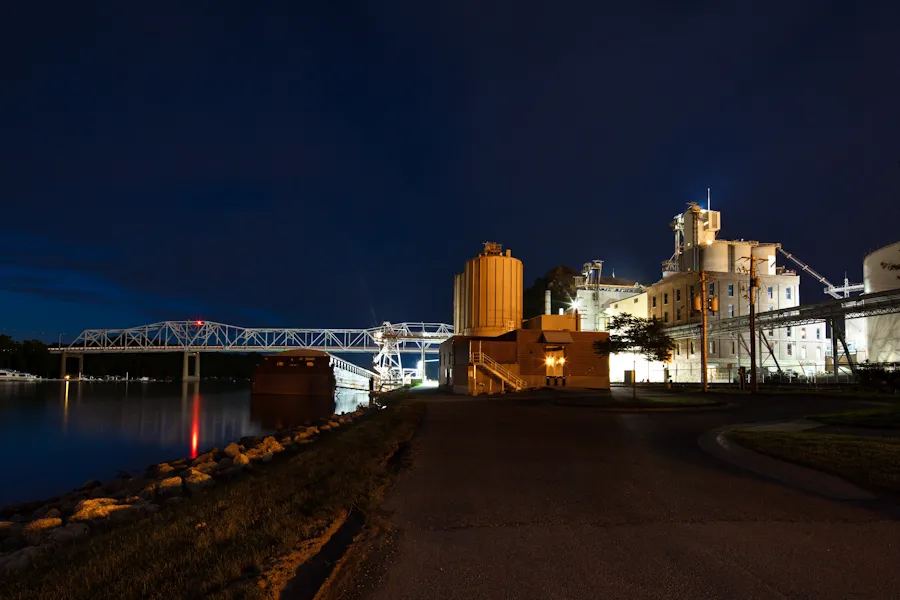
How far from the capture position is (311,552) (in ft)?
23.0

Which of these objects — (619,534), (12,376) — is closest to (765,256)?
(619,534)

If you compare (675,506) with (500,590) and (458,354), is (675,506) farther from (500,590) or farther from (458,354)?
(458,354)

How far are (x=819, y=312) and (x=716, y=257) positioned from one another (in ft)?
107

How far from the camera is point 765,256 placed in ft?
282

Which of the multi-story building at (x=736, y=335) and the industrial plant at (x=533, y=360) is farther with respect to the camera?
the multi-story building at (x=736, y=335)

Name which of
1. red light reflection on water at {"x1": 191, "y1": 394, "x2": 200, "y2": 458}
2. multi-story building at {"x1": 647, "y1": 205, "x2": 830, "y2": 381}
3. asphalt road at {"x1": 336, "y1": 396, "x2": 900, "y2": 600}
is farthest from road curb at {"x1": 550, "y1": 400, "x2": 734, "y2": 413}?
multi-story building at {"x1": 647, "y1": 205, "x2": 830, "y2": 381}

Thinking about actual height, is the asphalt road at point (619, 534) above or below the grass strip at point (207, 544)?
above

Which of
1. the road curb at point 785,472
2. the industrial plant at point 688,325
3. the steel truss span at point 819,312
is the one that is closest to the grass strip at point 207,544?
the road curb at point 785,472

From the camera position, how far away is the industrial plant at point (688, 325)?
49.5m

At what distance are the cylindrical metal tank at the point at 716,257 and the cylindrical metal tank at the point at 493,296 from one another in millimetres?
34368

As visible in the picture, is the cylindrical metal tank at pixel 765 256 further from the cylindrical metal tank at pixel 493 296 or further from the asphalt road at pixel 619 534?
the asphalt road at pixel 619 534

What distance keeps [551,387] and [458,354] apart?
30.5 ft

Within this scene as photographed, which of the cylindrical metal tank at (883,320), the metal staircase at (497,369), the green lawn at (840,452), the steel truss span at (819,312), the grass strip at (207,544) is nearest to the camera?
the grass strip at (207,544)

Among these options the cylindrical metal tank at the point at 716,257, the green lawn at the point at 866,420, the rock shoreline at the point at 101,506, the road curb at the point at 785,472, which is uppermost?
the cylindrical metal tank at the point at 716,257
